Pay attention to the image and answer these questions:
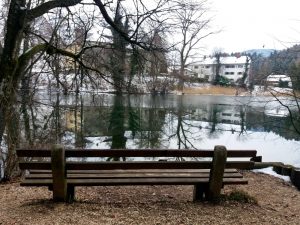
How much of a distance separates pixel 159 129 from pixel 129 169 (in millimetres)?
15397

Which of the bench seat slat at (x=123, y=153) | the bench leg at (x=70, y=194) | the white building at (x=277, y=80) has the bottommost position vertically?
the bench leg at (x=70, y=194)

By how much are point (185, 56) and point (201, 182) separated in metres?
48.2

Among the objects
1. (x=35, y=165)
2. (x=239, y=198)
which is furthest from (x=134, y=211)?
(x=239, y=198)

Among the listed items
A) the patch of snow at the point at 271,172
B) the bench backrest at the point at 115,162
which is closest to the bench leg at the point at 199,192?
the bench backrest at the point at 115,162

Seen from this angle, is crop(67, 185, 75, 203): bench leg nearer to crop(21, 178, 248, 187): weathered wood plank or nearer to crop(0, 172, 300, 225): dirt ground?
crop(0, 172, 300, 225): dirt ground

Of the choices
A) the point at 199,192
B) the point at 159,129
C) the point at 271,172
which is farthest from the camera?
the point at 159,129

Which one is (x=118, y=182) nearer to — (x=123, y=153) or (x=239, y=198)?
(x=123, y=153)

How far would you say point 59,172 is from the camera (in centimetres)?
430

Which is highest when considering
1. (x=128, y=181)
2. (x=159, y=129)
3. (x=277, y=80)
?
(x=277, y=80)

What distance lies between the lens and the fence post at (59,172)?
4.17m

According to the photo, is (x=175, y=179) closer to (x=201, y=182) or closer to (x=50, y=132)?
(x=201, y=182)

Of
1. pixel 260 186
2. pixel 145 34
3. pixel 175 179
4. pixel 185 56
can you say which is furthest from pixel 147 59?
pixel 185 56

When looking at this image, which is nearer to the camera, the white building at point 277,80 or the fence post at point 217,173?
the fence post at point 217,173

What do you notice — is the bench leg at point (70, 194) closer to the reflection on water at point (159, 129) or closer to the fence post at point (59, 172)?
the fence post at point (59, 172)
